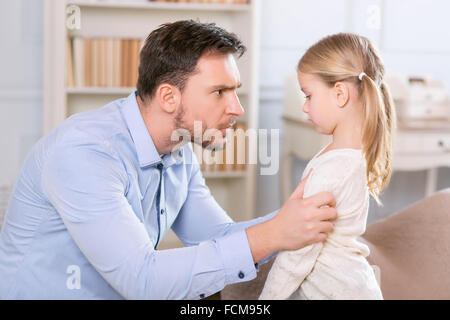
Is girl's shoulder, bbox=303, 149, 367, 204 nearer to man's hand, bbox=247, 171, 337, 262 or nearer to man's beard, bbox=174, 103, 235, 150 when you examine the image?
man's hand, bbox=247, 171, 337, 262

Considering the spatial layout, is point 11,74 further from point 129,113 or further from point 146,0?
point 129,113

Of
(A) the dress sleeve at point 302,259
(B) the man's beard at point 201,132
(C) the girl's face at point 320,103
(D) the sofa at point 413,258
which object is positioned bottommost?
(D) the sofa at point 413,258

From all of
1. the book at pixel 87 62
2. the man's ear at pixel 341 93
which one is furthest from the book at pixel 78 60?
the man's ear at pixel 341 93

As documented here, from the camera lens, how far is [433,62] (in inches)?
172

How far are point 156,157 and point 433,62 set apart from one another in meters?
3.39

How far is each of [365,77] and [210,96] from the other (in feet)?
1.34

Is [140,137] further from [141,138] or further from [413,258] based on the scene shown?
[413,258]

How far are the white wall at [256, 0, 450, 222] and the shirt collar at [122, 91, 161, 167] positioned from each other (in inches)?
102

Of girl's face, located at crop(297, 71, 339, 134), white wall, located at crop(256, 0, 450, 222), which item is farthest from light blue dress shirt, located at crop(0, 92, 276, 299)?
white wall, located at crop(256, 0, 450, 222)

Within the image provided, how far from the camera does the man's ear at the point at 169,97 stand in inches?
61.9

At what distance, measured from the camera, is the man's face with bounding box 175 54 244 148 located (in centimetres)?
156

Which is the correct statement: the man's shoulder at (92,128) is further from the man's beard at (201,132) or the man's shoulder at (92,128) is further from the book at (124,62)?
the book at (124,62)

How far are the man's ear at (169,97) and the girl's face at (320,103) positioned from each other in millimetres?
343
